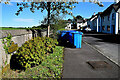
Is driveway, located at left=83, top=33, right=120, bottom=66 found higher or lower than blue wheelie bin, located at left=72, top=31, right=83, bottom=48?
lower

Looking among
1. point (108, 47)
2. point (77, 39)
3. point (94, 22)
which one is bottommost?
point (108, 47)

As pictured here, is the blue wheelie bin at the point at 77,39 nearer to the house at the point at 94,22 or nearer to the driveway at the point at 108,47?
the driveway at the point at 108,47

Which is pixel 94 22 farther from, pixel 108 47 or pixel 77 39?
pixel 77 39

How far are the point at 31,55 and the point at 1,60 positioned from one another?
3.32ft

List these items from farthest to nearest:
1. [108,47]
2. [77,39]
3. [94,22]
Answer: [94,22], [108,47], [77,39]

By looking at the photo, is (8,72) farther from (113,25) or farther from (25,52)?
(113,25)

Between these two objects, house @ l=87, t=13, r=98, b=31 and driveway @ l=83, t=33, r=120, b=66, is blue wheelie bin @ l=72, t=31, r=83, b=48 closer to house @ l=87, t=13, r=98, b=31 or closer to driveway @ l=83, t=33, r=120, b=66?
driveway @ l=83, t=33, r=120, b=66

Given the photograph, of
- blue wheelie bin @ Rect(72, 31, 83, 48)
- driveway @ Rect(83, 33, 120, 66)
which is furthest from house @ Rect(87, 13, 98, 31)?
blue wheelie bin @ Rect(72, 31, 83, 48)

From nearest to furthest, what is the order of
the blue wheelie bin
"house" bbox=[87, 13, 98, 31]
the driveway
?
1. the driveway
2. the blue wheelie bin
3. "house" bbox=[87, 13, 98, 31]

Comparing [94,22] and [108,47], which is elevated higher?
[94,22]

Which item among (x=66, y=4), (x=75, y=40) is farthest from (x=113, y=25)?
(x=66, y=4)

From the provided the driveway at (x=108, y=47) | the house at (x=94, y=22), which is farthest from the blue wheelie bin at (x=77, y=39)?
the house at (x=94, y=22)

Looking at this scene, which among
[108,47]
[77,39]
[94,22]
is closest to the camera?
[77,39]

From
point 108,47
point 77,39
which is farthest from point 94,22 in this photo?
point 77,39
